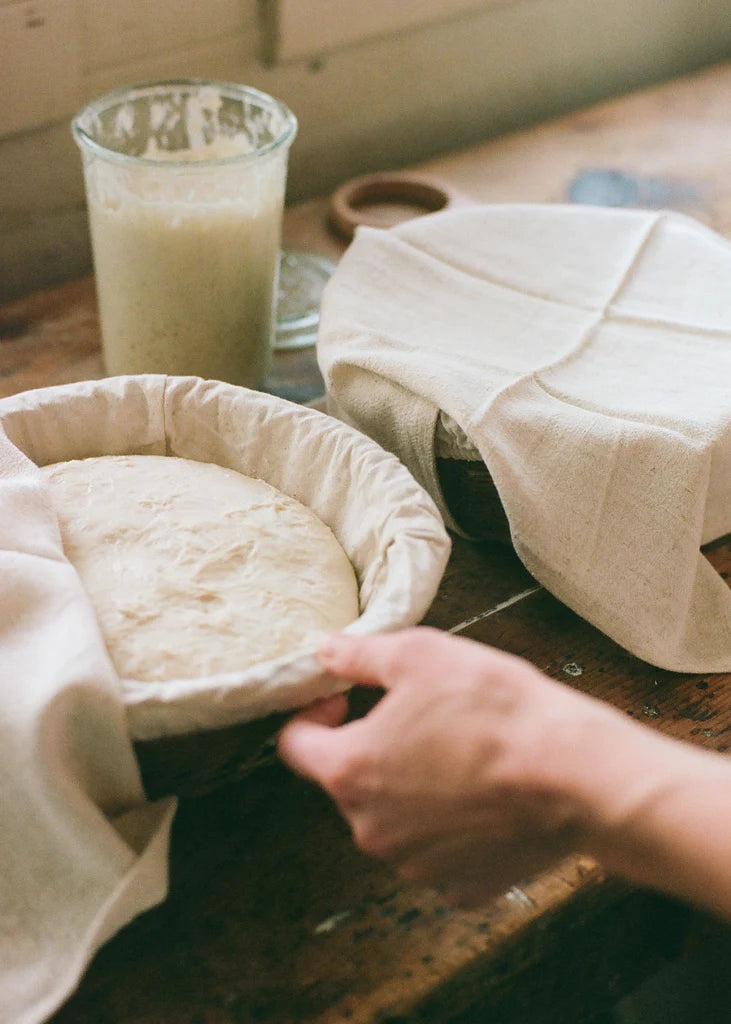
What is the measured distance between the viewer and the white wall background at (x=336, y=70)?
1.44 m

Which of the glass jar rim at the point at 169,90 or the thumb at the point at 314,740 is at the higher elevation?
the glass jar rim at the point at 169,90

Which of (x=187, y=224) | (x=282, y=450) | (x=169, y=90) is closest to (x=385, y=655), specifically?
(x=282, y=450)

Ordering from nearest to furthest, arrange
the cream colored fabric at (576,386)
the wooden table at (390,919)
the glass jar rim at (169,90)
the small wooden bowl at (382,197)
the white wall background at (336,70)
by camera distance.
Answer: the wooden table at (390,919), the cream colored fabric at (576,386), the glass jar rim at (169,90), the white wall background at (336,70), the small wooden bowl at (382,197)

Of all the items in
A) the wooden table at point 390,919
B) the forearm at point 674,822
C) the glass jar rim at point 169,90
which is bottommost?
the wooden table at point 390,919

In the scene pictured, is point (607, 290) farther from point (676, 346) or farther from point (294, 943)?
point (294, 943)

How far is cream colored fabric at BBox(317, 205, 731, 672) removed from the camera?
3.10 ft

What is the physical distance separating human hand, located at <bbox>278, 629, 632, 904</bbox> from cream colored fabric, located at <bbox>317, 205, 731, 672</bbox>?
13.3 inches

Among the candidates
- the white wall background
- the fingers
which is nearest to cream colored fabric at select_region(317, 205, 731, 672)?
the fingers

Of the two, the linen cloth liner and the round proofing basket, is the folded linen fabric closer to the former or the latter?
the linen cloth liner

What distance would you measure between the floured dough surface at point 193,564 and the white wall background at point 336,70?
708mm

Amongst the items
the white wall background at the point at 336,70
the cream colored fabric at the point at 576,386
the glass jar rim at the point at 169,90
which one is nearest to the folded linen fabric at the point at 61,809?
the cream colored fabric at the point at 576,386

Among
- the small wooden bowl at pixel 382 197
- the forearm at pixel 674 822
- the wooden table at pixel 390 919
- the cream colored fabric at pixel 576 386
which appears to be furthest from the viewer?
the small wooden bowl at pixel 382 197

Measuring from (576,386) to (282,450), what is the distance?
1.02 ft

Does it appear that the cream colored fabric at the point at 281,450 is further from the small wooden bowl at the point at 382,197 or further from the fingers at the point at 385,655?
the small wooden bowl at the point at 382,197
